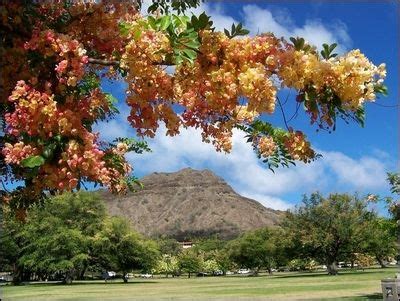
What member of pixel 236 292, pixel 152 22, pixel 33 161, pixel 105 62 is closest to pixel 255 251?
pixel 236 292

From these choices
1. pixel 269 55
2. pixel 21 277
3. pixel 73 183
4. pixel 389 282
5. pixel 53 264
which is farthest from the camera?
pixel 21 277

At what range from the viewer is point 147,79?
3.59 metres

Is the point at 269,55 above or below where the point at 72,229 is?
below

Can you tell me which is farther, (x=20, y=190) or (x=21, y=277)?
(x=21, y=277)

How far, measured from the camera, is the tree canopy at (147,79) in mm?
3242

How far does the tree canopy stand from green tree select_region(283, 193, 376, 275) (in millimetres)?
64255

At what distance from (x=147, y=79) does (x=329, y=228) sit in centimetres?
6739

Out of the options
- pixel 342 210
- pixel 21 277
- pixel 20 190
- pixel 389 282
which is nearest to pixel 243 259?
pixel 342 210

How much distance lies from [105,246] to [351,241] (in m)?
30.8

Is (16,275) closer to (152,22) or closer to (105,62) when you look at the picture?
(105,62)

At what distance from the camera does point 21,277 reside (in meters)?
78.6

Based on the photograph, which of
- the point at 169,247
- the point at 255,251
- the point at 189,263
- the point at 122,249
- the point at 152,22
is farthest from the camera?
the point at 169,247

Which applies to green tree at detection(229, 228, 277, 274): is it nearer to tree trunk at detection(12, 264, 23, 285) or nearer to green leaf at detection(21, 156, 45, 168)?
tree trunk at detection(12, 264, 23, 285)

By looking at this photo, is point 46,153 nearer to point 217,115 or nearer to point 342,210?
point 217,115
